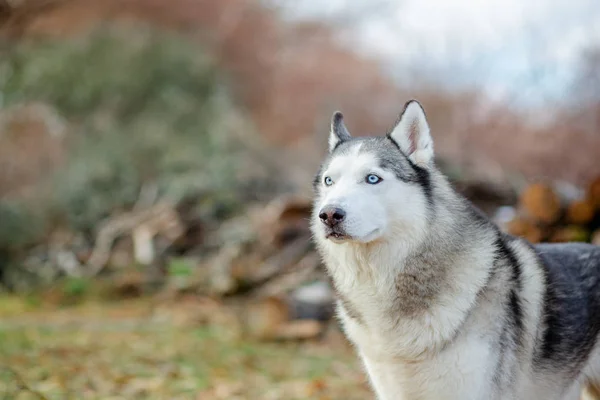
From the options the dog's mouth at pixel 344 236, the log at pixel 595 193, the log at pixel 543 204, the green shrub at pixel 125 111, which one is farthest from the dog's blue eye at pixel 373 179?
the green shrub at pixel 125 111

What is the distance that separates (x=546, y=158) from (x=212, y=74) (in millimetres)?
8283

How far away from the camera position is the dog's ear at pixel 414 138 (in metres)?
3.20

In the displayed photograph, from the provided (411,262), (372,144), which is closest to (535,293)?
(411,262)

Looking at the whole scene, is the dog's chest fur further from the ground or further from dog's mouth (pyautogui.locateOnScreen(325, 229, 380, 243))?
the ground

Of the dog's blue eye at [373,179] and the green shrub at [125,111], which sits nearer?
the dog's blue eye at [373,179]

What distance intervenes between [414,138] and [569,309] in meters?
1.10

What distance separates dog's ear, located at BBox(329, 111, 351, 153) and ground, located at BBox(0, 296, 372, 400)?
242cm

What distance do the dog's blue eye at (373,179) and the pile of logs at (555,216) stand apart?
492 cm

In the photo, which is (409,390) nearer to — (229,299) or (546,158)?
(229,299)

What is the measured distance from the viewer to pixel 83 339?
8008 millimetres

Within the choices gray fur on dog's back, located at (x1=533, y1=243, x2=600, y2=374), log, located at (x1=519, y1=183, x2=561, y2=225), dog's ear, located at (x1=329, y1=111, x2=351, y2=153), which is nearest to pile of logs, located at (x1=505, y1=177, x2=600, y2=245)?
log, located at (x1=519, y1=183, x2=561, y2=225)

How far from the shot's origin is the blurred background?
8336mm

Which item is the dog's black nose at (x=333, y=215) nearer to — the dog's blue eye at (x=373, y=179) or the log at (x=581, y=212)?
the dog's blue eye at (x=373, y=179)

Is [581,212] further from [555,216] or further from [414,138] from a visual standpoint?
[414,138]
